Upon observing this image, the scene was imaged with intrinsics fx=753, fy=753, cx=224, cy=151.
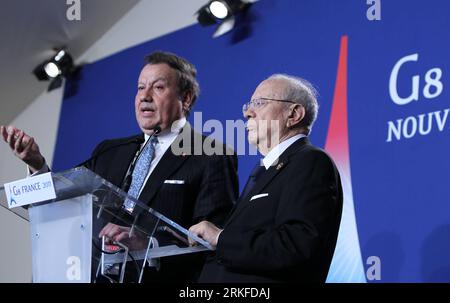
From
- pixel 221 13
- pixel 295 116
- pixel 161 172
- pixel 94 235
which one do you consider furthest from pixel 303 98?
pixel 221 13

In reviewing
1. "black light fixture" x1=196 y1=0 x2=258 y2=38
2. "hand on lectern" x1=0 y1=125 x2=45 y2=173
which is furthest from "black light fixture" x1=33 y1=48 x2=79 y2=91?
"hand on lectern" x1=0 y1=125 x2=45 y2=173

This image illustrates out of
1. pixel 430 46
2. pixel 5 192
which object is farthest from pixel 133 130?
pixel 5 192

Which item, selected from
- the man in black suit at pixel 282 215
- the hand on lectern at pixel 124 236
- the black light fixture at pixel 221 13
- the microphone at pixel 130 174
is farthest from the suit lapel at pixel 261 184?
the black light fixture at pixel 221 13

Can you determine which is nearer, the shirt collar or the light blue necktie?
the shirt collar

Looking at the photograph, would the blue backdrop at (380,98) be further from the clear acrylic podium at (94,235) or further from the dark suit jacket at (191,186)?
the clear acrylic podium at (94,235)

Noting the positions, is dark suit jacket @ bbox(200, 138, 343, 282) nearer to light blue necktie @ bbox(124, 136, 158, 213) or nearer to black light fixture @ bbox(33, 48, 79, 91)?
light blue necktie @ bbox(124, 136, 158, 213)

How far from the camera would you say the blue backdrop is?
130 inches

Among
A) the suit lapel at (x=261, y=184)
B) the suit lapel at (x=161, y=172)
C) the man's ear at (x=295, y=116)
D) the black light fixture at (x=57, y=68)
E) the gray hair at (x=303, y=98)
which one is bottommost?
the suit lapel at (x=261, y=184)

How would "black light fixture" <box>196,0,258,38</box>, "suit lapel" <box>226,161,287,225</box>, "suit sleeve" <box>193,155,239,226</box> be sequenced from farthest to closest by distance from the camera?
"black light fixture" <box>196,0,258,38</box> < "suit sleeve" <box>193,155,239,226</box> < "suit lapel" <box>226,161,287,225</box>

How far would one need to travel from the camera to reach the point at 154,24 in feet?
16.8

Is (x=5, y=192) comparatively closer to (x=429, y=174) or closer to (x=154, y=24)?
(x=429, y=174)

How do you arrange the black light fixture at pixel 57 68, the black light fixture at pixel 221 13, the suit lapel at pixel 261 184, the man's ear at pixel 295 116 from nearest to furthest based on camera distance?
the suit lapel at pixel 261 184
the man's ear at pixel 295 116
the black light fixture at pixel 221 13
the black light fixture at pixel 57 68

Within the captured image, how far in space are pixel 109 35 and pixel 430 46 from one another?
9.01 feet

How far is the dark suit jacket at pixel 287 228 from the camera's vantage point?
84.0 inches
